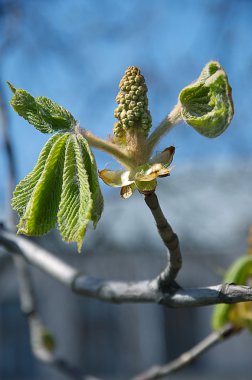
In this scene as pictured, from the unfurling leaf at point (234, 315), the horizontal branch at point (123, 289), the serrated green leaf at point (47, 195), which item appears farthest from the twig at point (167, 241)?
the unfurling leaf at point (234, 315)

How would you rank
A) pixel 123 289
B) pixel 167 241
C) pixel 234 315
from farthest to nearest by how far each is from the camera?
pixel 234 315 < pixel 123 289 < pixel 167 241

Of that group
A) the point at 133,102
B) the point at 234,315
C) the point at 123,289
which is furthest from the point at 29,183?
the point at 234,315

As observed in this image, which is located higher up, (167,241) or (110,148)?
(110,148)

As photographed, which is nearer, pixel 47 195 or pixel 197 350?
pixel 47 195

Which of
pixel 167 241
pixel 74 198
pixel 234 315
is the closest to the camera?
pixel 74 198

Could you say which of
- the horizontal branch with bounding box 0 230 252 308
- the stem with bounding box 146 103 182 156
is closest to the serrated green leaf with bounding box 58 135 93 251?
the stem with bounding box 146 103 182 156

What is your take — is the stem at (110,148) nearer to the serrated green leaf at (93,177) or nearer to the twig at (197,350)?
the serrated green leaf at (93,177)

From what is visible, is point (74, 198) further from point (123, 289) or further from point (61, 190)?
point (123, 289)
